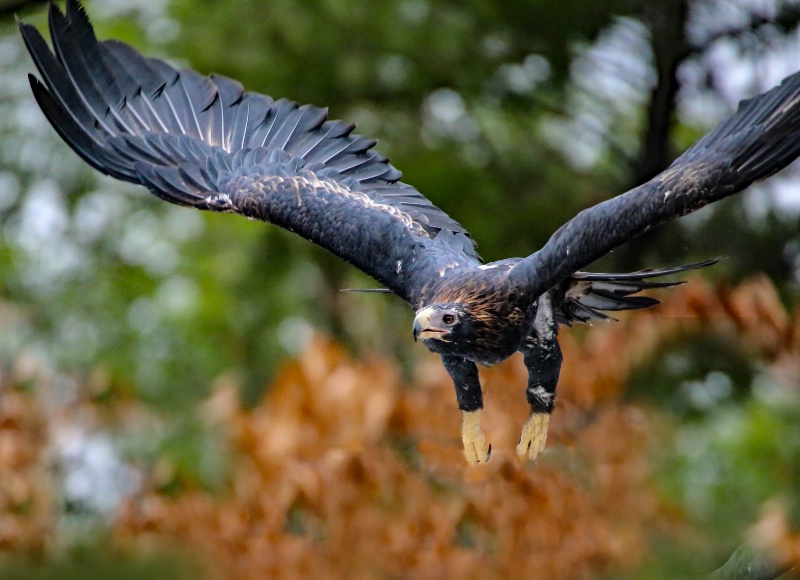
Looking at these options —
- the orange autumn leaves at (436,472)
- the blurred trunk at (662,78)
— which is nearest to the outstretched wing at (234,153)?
the blurred trunk at (662,78)

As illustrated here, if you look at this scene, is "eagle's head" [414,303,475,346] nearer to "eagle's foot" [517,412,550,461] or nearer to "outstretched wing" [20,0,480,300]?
"outstretched wing" [20,0,480,300]

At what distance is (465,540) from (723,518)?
1855 millimetres

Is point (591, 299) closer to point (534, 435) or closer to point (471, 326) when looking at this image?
point (534, 435)

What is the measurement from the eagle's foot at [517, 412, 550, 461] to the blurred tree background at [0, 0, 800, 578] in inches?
91.3

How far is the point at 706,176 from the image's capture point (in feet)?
10.2

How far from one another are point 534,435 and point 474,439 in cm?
19

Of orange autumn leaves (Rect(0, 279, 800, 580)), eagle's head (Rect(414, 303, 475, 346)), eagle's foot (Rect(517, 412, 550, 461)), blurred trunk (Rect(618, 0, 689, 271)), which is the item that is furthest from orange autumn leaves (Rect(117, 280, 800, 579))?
eagle's head (Rect(414, 303, 475, 346))

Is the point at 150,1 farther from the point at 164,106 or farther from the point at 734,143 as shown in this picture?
the point at 734,143

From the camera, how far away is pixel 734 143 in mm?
3133

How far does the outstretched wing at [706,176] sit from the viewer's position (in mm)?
3068

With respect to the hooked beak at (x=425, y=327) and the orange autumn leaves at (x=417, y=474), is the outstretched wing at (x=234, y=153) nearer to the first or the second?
the hooked beak at (x=425, y=327)

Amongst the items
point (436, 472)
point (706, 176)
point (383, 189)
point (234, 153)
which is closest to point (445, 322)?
point (706, 176)

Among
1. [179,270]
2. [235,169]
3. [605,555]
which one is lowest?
[605,555]

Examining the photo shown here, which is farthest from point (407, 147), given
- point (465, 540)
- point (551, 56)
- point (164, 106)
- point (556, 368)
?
point (556, 368)
